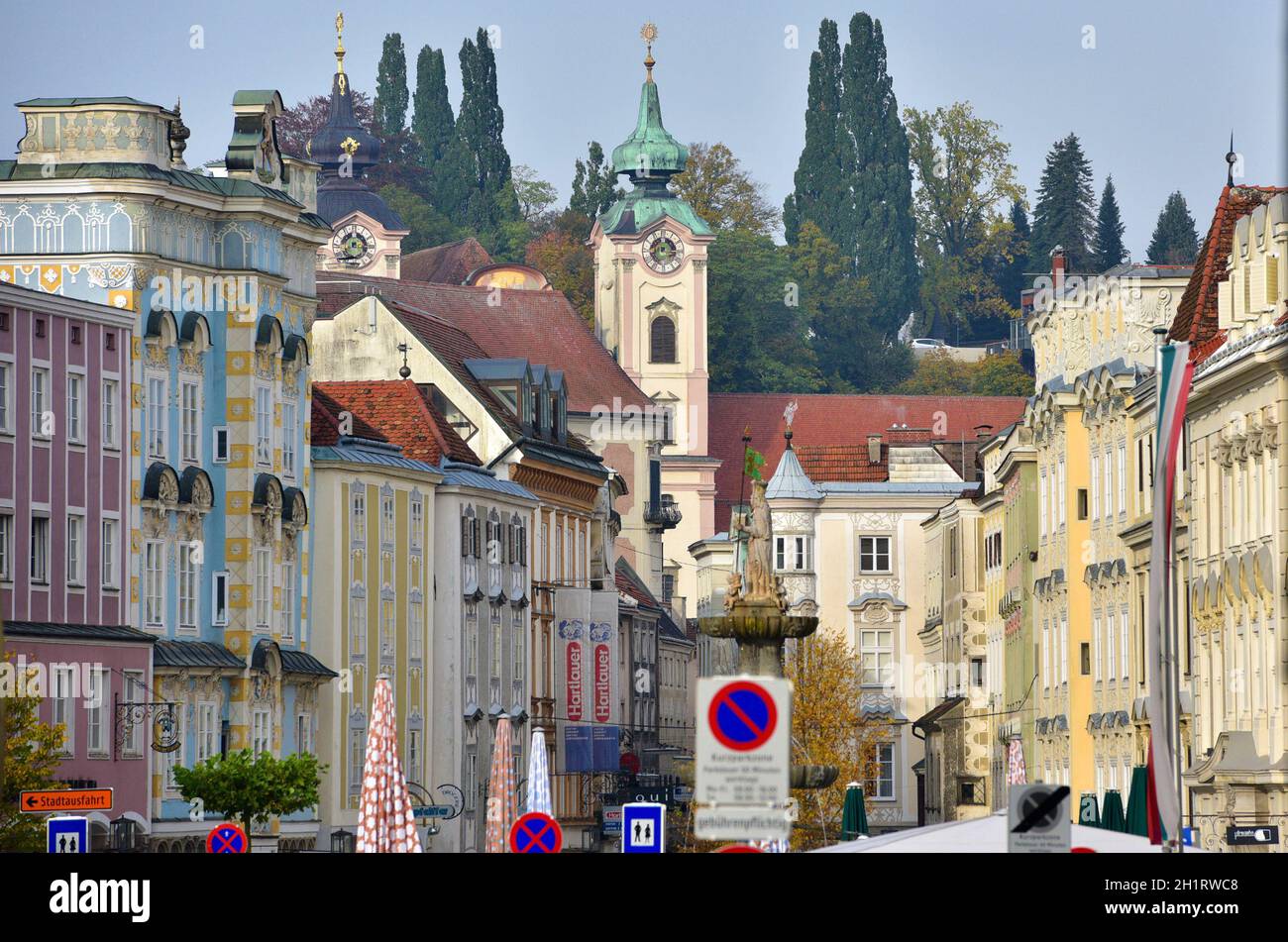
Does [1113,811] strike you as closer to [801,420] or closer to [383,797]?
[383,797]

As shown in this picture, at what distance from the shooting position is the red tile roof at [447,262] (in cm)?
17888

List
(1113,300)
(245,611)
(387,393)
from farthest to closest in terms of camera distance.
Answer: (387,393) < (1113,300) < (245,611)

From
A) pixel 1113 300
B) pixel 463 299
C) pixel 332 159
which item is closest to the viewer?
pixel 1113 300

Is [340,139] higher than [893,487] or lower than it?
higher

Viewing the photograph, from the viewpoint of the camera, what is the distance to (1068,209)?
132250mm

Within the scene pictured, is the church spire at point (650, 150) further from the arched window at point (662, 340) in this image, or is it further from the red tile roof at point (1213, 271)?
the red tile roof at point (1213, 271)

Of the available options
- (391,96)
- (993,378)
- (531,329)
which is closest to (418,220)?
(391,96)

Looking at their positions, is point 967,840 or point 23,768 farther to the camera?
point 23,768

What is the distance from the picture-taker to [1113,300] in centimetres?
8375

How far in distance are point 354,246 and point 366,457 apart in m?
87.2
